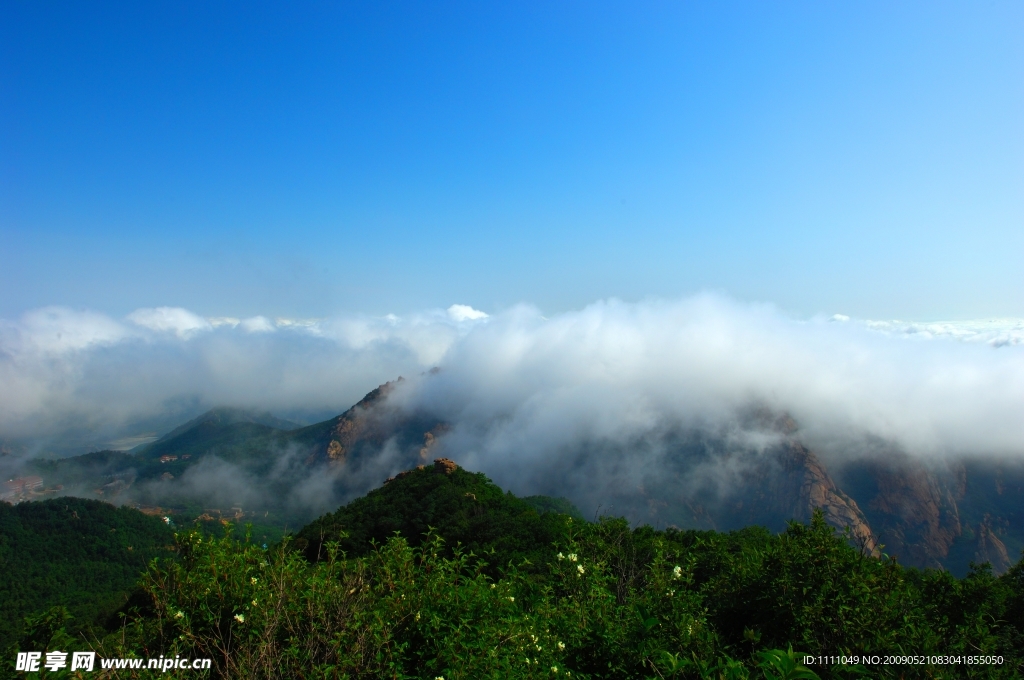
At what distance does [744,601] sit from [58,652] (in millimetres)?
12829

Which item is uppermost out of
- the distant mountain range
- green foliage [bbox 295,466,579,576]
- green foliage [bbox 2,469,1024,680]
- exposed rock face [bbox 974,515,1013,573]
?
green foliage [bbox 2,469,1024,680]

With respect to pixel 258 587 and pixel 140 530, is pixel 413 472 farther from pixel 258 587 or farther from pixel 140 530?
pixel 258 587

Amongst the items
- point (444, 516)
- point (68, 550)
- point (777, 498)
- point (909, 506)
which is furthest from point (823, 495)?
point (68, 550)

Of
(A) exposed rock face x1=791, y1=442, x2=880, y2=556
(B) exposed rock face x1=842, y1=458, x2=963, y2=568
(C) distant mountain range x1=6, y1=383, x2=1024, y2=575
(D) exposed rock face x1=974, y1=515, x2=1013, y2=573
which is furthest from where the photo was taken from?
(C) distant mountain range x1=6, y1=383, x2=1024, y2=575

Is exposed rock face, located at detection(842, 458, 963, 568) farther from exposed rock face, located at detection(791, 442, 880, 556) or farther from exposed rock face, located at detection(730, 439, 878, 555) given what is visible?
exposed rock face, located at detection(730, 439, 878, 555)

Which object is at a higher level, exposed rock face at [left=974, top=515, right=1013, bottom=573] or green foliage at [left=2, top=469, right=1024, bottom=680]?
green foliage at [left=2, top=469, right=1024, bottom=680]

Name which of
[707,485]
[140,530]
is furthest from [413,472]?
[707,485]

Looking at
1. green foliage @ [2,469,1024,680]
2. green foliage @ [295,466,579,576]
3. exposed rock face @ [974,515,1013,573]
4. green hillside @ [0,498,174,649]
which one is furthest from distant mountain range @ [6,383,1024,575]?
green foliage @ [2,469,1024,680]

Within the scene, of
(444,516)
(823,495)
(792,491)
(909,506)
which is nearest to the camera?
(444,516)

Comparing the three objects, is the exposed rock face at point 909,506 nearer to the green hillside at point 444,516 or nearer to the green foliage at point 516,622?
the green hillside at point 444,516

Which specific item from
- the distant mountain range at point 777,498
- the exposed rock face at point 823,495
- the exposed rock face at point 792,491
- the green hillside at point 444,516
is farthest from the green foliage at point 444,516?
the exposed rock face at point 792,491

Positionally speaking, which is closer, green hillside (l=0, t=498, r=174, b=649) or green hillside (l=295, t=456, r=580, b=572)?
green hillside (l=295, t=456, r=580, b=572)

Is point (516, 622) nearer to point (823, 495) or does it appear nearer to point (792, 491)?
point (823, 495)

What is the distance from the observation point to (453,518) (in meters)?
64.1
